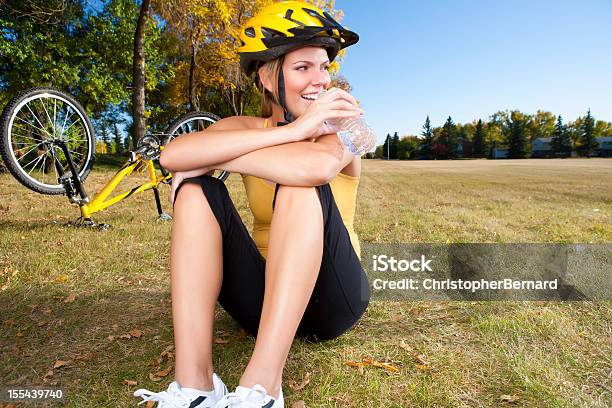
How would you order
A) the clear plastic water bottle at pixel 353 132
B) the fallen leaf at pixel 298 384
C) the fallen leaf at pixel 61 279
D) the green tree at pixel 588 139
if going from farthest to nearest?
the green tree at pixel 588 139
the fallen leaf at pixel 61 279
the fallen leaf at pixel 298 384
the clear plastic water bottle at pixel 353 132

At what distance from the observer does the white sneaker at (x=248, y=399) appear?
4.77ft

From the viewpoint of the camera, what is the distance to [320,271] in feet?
5.64

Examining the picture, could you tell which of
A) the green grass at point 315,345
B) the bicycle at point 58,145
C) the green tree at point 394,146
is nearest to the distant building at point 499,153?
the green tree at point 394,146

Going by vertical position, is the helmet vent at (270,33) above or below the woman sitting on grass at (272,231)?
above

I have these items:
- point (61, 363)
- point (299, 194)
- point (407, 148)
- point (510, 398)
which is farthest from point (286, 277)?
point (407, 148)

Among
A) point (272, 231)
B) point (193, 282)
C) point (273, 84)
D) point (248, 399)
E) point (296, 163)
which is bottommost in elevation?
point (248, 399)

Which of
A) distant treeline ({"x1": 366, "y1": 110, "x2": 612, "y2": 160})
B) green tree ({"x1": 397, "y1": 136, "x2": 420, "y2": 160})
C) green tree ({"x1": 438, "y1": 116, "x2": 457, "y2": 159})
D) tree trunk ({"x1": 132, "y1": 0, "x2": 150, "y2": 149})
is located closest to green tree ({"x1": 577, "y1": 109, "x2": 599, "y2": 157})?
distant treeline ({"x1": 366, "y1": 110, "x2": 612, "y2": 160})

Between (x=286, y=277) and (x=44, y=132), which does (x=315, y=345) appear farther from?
(x=44, y=132)

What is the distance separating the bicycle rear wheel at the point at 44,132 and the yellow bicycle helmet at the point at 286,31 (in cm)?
342

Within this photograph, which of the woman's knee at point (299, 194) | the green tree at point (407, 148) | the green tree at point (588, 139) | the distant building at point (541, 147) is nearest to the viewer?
the woman's knee at point (299, 194)

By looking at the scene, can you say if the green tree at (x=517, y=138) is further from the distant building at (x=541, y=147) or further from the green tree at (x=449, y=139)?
the green tree at (x=449, y=139)

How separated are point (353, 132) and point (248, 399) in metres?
1.10

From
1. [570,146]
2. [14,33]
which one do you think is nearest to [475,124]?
[570,146]

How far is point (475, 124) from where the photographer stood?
75.7 m
